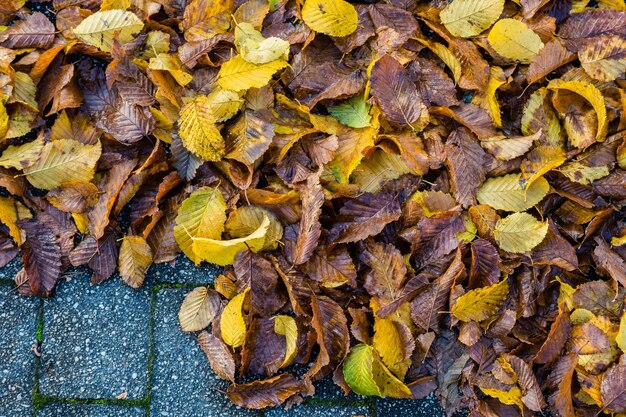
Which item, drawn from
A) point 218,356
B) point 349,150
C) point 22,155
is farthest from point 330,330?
point 22,155

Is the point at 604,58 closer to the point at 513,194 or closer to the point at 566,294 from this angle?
the point at 513,194

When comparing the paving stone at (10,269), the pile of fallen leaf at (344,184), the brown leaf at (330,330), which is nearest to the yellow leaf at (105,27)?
the pile of fallen leaf at (344,184)

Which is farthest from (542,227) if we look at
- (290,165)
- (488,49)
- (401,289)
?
(290,165)

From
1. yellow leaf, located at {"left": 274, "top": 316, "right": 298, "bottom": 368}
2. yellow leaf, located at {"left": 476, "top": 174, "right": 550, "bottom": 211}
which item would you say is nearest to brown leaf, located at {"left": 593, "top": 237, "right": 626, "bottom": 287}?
yellow leaf, located at {"left": 476, "top": 174, "right": 550, "bottom": 211}

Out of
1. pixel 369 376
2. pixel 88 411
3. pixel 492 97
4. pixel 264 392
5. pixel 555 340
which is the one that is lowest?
pixel 88 411

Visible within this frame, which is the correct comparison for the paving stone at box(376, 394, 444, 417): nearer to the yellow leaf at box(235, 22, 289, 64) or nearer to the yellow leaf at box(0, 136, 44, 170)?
the yellow leaf at box(235, 22, 289, 64)

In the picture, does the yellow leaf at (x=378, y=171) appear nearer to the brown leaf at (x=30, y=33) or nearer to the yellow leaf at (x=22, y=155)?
the yellow leaf at (x=22, y=155)
